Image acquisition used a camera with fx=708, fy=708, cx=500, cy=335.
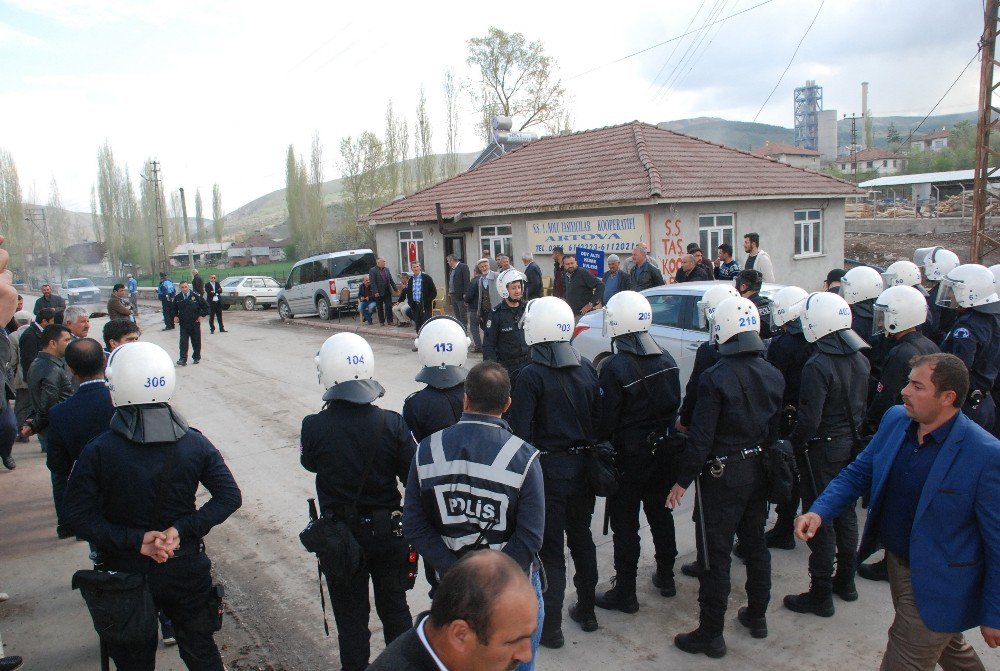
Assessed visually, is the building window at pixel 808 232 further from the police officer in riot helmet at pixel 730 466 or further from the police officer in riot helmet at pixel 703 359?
the police officer in riot helmet at pixel 730 466

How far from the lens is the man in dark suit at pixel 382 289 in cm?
1880

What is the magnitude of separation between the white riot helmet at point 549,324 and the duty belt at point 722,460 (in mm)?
1099

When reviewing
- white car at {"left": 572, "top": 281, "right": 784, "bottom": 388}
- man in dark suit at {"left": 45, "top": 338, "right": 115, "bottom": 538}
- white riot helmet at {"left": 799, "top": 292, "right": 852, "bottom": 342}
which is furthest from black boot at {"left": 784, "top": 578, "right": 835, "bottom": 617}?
man in dark suit at {"left": 45, "top": 338, "right": 115, "bottom": 538}

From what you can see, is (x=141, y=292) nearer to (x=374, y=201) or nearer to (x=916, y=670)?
(x=374, y=201)

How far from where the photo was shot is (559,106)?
1695 inches

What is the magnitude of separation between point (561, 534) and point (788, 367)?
2.38 m

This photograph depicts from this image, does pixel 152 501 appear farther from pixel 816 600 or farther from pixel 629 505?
pixel 816 600

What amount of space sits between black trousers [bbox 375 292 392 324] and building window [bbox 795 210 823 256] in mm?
11041

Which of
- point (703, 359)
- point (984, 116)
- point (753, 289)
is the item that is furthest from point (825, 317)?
point (984, 116)

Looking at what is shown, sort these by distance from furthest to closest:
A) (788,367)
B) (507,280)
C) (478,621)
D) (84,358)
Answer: (507,280)
(788,367)
(84,358)
(478,621)

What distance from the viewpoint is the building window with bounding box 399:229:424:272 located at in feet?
73.5

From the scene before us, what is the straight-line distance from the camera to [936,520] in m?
2.85

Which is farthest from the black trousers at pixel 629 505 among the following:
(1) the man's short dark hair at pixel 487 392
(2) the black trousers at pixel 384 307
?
(2) the black trousers at pixel 384 307

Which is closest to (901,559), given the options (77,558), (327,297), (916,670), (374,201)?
(916,670)
